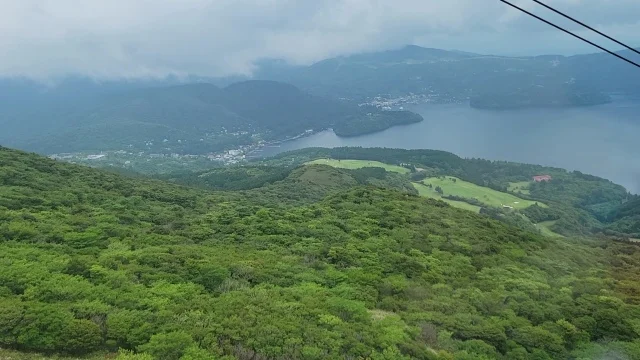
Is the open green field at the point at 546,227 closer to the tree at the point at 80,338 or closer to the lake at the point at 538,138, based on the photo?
the lake at the point at 538,138

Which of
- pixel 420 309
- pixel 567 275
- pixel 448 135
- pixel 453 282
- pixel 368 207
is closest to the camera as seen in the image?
pixel 420 309

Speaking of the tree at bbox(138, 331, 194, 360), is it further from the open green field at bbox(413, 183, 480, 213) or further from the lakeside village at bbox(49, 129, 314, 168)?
the lakeside village at bbox(49, 129, 314, 168)

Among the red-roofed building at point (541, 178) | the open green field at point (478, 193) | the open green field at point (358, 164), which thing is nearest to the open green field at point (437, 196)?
the open green field at point (478, 193)

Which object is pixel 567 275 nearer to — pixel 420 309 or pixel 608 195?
pixel 420 309

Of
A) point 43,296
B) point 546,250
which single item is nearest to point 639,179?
point 546,250

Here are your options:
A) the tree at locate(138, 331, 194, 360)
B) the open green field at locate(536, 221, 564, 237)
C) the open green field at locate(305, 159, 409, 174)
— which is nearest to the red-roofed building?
the open green field at locate(305, 159, 409, 174)

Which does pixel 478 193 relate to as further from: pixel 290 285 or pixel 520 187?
pixel 290 285
